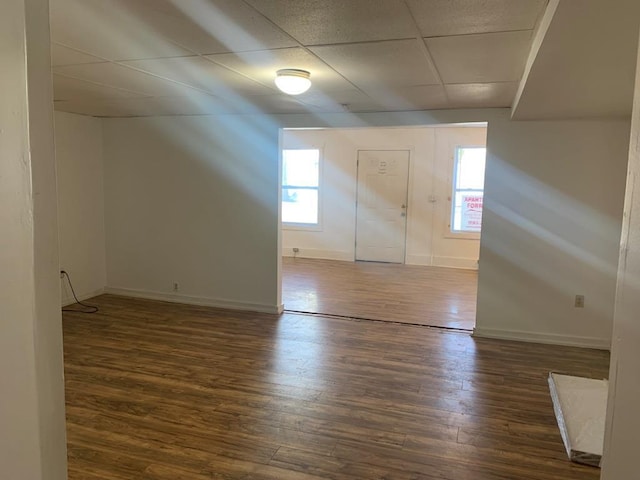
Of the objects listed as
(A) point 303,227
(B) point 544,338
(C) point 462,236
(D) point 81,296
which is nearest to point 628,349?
(B) point 544,338

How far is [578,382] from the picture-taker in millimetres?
3449

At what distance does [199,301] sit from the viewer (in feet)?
18.6

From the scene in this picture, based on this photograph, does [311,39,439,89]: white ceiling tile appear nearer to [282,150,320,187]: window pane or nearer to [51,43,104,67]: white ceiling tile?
[51,43,104,67]: white ceiling tile

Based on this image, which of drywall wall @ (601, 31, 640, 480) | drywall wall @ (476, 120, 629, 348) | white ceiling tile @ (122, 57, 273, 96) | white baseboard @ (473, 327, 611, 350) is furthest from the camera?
white baseboard @ (473, 327, 611, 350)

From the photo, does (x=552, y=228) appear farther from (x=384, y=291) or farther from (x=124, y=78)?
(x=124, y=78)

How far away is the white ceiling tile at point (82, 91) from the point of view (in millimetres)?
3605

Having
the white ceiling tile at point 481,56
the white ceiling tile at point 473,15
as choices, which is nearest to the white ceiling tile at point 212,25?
the white ceiling tile at point 473,15

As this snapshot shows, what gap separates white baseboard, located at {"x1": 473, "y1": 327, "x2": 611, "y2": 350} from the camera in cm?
436

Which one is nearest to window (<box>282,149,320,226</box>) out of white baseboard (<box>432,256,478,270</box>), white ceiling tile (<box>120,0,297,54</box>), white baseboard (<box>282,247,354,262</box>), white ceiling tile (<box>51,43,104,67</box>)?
white baseboard (<box>282,247,354,262</box>)

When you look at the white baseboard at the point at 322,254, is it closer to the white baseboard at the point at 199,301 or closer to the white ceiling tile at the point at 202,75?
the white baseboard at the point at 199,301

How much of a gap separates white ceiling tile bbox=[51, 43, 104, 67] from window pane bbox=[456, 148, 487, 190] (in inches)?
258

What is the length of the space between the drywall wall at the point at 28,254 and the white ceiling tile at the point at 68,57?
2184 millimetres

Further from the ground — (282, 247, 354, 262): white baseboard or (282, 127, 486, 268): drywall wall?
(282, 127, 486, 268): drywall wall

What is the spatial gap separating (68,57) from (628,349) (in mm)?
3195
